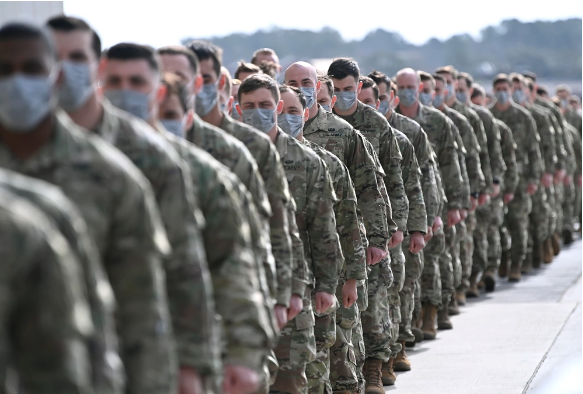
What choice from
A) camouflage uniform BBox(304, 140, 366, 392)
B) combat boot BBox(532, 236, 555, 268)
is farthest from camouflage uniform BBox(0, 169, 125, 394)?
combat boot BBox(532, 236, 555, 268)

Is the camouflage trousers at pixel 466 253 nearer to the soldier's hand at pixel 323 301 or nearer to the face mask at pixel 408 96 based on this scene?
the face mask at pixel 408 96

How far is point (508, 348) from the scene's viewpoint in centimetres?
1141

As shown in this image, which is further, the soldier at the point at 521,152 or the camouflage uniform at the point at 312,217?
the soldier at the point at 521,152

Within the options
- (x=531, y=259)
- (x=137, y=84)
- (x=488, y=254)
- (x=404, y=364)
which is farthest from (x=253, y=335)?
(x=531, y=259)

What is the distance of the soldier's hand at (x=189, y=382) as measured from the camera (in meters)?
4.49

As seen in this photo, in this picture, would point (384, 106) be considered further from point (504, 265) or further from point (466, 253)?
point (504, 265)

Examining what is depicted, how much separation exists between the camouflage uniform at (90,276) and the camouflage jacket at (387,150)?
6.76 meters

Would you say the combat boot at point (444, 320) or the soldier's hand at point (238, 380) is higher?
the soldier's hand at point (238, 380)

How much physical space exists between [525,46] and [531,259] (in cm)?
16424

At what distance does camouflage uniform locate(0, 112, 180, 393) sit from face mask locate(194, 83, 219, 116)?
7.32 feet

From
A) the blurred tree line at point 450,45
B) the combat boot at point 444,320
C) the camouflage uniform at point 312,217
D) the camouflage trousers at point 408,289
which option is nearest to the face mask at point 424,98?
the combat boot at point 444,320

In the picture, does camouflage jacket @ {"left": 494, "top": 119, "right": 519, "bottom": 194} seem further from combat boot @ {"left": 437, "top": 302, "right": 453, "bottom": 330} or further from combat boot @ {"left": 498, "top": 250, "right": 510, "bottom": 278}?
combat boot @ {"left": 437, "top": 302, "right": 453, "bottom": 330}

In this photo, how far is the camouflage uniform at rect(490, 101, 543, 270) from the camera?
16.9 metres

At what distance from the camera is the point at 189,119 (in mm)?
5625
